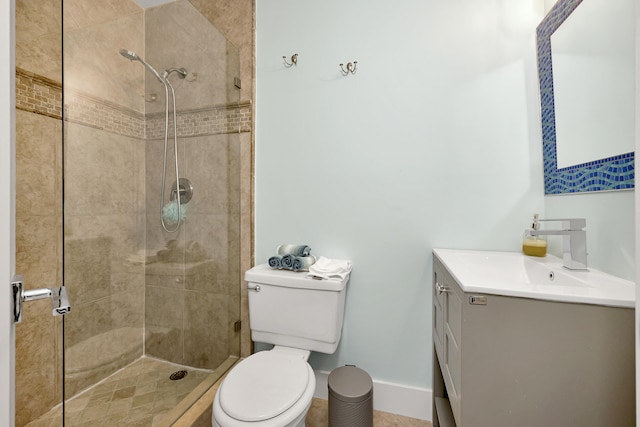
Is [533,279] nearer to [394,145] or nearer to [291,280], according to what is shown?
[394,145]

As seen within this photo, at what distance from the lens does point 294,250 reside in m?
1.48

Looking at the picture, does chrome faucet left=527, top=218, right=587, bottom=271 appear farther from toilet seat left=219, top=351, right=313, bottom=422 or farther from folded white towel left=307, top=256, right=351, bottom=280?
toilet seat left=219, top=351, right=313, bottom=422

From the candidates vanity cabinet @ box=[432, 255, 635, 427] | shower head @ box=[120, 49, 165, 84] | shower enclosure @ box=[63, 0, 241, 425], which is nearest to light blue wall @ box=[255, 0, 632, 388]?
shower enclosure @ box=[63, 0, 241, 425]

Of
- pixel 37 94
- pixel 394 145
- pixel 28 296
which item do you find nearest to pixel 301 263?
pixel 394 145

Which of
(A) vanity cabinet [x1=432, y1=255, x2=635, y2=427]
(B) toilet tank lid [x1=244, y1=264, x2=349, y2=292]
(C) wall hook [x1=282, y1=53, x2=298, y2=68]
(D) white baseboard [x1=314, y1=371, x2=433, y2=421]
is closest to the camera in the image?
(A) vanity cabinet [x1=432, y1=255, x2=635, y2=427]

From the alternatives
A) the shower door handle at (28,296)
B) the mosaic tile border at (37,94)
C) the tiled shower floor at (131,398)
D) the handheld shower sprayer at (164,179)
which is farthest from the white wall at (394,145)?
the shower door handle at (28,296)

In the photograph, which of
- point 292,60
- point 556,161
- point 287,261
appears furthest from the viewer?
point 292,60

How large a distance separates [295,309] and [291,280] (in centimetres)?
14

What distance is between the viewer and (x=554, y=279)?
0.98m

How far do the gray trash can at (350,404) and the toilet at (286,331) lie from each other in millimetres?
163

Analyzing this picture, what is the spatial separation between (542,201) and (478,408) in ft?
3.24

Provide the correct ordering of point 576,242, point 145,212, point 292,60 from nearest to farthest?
point 576,242 < point 145,212 < point 292,60

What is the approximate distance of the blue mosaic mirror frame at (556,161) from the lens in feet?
3.00

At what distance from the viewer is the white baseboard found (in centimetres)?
141
